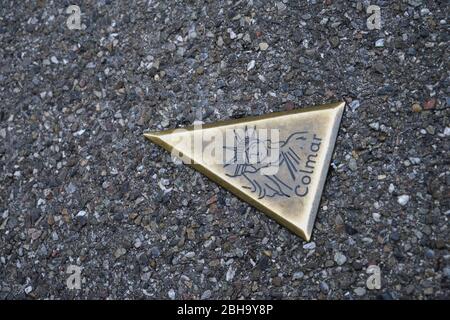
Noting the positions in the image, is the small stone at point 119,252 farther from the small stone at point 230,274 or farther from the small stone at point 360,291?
the small stone at point 360,291

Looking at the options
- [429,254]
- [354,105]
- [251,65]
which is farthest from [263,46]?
[429,254]

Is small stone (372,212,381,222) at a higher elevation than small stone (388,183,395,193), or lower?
lower

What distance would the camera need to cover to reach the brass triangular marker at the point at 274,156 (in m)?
1.74

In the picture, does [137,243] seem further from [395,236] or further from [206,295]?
[395,236]

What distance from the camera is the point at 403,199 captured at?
1.66 meters

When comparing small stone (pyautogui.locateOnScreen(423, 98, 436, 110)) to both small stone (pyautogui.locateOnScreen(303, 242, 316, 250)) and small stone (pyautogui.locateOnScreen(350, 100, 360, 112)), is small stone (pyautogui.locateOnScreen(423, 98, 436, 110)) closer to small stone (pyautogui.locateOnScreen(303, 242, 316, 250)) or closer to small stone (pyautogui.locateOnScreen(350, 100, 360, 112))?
small stone (pyautogui.locateOnScreen(350, 100, 360, 112))

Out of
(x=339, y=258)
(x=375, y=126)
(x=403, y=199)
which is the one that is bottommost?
(x=339, y=258)

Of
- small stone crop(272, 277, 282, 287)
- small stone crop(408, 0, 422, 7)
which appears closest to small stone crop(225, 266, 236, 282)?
small stone crop(272, 277, 282, 287)

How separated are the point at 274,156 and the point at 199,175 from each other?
0.26m

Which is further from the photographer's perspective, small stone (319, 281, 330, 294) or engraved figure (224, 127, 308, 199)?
engraved figure (224, 127, 308, 199)

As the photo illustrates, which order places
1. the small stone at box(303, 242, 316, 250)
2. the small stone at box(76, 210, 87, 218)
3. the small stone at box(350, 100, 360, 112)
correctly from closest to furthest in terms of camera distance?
the small stone at box(303, 242, 316, 250)
the small stone at box(350, 100, 360, 112)
the small stone at box(76, 210, 87, 218)

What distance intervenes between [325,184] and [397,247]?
0.28m

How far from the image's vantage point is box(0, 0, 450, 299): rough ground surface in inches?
65.6
